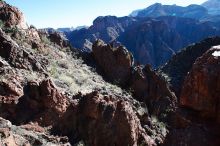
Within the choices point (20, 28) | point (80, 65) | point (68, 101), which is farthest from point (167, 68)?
point (68, 101)

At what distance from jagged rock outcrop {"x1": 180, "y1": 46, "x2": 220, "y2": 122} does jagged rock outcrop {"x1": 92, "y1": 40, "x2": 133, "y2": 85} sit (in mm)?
21781

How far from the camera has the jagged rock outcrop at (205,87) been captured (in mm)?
12789

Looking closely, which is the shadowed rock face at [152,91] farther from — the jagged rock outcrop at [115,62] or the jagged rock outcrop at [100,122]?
the jagged rock outcrop at [100,122]

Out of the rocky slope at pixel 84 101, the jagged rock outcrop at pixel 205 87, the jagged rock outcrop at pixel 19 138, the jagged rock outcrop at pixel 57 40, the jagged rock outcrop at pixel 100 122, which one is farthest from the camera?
the jagged rock outcrop at pixel 57 40

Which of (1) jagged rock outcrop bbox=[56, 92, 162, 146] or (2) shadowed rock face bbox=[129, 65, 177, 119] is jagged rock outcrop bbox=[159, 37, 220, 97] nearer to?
(2) shadowed rock face bbox=[129, 65, 177, 119]

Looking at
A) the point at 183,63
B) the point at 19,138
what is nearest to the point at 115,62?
the point at 183,63

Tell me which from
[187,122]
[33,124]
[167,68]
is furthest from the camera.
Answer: [167,68]

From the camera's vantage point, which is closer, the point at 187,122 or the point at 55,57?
the point at 187,122

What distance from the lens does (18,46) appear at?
93.5 ft

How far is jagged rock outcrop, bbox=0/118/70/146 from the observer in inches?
553

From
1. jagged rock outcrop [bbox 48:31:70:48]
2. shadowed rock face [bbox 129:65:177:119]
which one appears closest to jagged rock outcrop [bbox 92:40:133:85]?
shadowed rock face [bbox 129:65:177:119]

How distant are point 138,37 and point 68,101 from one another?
352 feet

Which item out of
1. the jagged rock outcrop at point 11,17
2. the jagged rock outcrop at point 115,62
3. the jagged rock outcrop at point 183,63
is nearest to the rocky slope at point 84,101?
the jagged rock outcrop at point 115,62

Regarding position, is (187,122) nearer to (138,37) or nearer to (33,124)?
(33,124)
